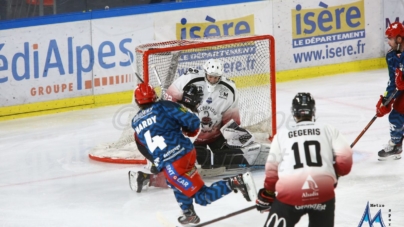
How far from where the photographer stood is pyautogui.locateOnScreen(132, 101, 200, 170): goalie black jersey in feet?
18.4

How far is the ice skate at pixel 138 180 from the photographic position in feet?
21.5

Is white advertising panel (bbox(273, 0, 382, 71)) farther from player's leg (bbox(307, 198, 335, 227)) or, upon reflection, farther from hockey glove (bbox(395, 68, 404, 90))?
player's leg (bbox(307, 198, 335, 227))

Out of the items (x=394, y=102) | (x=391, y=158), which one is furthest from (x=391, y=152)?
(x=394, y=102)

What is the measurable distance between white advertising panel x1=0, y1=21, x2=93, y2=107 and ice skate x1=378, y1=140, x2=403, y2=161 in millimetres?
3403

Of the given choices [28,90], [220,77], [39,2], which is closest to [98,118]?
[28,90]

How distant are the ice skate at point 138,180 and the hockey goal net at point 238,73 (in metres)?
0.73

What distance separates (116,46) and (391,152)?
3.40 meters

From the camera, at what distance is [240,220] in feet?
19.2

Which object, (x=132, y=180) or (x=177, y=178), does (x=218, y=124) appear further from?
(x=177, y=178)

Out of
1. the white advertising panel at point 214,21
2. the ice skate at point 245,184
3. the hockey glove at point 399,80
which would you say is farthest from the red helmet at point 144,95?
the white advertising panel at point 214,21

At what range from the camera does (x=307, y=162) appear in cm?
431

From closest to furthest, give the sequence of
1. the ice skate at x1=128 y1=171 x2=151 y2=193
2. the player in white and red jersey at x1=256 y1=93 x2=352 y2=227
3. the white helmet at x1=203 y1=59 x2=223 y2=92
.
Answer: the player in white and red jersey at x1=256 y1=93 x2=352 y2=227 < the ice skate at x1=128 y1=171 x2=151 y2=193 < the white helmet at x1=203 y1=59 x2=223 y2=92

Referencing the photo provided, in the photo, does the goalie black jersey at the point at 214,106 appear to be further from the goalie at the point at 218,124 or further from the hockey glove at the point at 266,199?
the hockey glove at the point at 266,199

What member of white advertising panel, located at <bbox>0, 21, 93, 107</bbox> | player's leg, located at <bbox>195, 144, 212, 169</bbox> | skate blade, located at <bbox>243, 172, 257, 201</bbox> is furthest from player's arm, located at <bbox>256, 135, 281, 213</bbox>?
white advertising panel, located at <bbox>0, 21, 93, 107</bbox>
